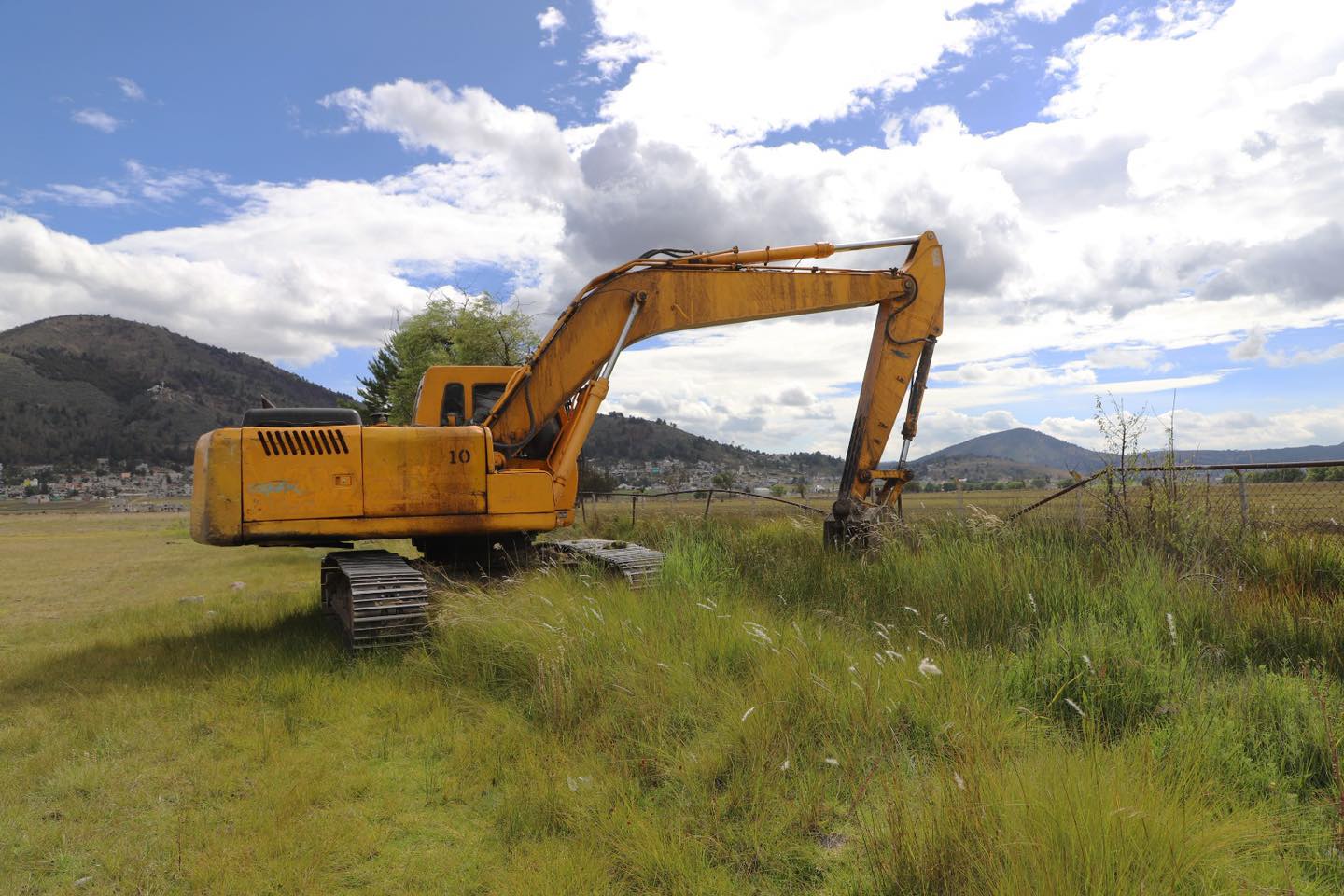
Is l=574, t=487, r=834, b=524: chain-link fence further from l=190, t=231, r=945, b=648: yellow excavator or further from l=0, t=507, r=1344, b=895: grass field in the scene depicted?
l=0, t=507, r=1344, b=895: grass field

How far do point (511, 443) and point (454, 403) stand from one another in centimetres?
117

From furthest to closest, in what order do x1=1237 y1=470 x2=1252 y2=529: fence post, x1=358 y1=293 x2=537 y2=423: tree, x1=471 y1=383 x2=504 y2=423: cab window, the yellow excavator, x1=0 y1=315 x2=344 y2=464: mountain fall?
x1=0 y1=315 x2=344 y2=464: mountain → x1=358 y1=293 x2=537 y2=423: tree → x1=471 y1=383 x2=504 y2=423: cab window → x1=1237 y1=470 x2=1252 y2=529: fence post → the yellow excavator

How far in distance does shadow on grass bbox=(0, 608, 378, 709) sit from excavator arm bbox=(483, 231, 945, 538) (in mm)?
2956

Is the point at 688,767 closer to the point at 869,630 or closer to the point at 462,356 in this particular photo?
the point at 869,630

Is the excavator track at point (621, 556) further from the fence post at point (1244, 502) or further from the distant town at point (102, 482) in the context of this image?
the distant town at point (102, 482)

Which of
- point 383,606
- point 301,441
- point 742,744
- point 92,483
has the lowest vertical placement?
point 742,744

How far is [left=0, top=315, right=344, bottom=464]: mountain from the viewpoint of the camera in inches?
5723

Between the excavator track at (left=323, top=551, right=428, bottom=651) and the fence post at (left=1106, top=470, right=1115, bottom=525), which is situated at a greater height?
the fence post at (left=1106, top=470, right=1115, bottom=525)

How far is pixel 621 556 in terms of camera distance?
863 cm

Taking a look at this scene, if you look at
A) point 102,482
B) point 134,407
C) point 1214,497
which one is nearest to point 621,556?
point 1214,497

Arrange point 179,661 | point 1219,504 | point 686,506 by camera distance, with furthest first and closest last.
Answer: point 686,506 < point 1219,504 < point 179,661

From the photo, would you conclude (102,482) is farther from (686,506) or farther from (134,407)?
(686,506)

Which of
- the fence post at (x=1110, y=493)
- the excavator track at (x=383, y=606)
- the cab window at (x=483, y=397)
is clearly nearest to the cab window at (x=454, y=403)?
the cab window at (x=483, y=397)

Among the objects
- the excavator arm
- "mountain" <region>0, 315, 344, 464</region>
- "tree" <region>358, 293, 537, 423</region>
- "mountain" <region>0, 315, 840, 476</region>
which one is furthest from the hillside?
the excavator arm
